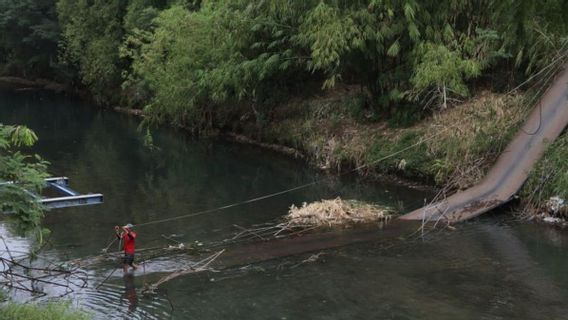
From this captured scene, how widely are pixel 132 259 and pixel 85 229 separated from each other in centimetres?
372

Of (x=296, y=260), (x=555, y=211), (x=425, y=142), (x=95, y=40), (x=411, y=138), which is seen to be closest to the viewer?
Answer: (x=296, y=260)

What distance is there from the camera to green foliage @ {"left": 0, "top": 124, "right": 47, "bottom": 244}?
895 cm

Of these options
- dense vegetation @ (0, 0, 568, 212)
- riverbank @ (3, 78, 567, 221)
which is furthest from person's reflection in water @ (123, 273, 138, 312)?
riverbank @ (3, 78, 567, 221)

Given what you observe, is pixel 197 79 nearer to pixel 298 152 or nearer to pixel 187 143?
pixel 187 143

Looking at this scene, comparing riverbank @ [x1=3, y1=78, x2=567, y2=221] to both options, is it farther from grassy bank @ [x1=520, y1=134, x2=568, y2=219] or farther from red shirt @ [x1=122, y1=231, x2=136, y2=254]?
red shirt @ [x1=122, y1=231, x2=136, y2=254]

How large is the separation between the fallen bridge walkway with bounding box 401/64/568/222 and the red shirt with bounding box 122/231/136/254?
6.40 metres

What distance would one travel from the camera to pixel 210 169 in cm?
2381

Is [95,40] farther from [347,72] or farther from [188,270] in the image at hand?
[188,270]

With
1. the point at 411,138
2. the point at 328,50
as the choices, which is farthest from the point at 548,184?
the point at 328,50

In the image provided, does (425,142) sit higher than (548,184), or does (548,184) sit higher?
(548,184)

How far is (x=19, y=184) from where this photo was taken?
9.23 m

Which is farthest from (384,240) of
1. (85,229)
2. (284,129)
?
(284,129)

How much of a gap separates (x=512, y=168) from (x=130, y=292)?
942 cm

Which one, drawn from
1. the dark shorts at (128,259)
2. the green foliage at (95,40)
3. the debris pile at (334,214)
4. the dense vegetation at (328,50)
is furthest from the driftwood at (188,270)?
the green foliage at (95,40)
